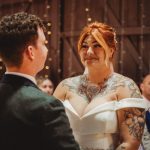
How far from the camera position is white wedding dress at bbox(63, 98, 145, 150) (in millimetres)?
2230

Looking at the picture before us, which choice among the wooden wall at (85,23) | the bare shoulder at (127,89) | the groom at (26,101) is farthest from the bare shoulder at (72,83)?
the wooden wall at (85,23)

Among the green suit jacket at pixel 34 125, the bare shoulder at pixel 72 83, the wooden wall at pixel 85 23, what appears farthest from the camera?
the wooden wall at pixel 85 23

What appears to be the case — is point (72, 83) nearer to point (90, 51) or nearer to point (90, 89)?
point (90, 89)

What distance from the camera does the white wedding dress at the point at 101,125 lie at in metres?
2.23

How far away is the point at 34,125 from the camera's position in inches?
58.2

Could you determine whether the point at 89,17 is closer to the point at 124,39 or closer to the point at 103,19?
the point at 103,19

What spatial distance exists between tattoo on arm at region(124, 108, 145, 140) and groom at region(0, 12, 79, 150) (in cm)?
75

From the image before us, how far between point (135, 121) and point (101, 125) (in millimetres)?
180

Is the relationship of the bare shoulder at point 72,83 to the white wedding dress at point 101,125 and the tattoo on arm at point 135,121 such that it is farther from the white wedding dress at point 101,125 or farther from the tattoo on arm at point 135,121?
the tattoo on arm at point 135,121

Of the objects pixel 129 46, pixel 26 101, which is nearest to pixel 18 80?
pixel 26 101

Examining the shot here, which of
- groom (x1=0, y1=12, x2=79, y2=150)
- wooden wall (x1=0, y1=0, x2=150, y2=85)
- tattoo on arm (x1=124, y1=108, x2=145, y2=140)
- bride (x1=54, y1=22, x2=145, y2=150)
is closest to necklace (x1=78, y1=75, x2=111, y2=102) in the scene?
bride (x1=54, y1=22, x2=145, y2=150)

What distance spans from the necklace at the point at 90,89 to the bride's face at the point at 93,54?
4.7 inches

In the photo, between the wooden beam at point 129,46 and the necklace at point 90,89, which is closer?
the necklace at point 90,89

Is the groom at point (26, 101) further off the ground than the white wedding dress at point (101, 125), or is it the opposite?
the groom at point (26, 101)
